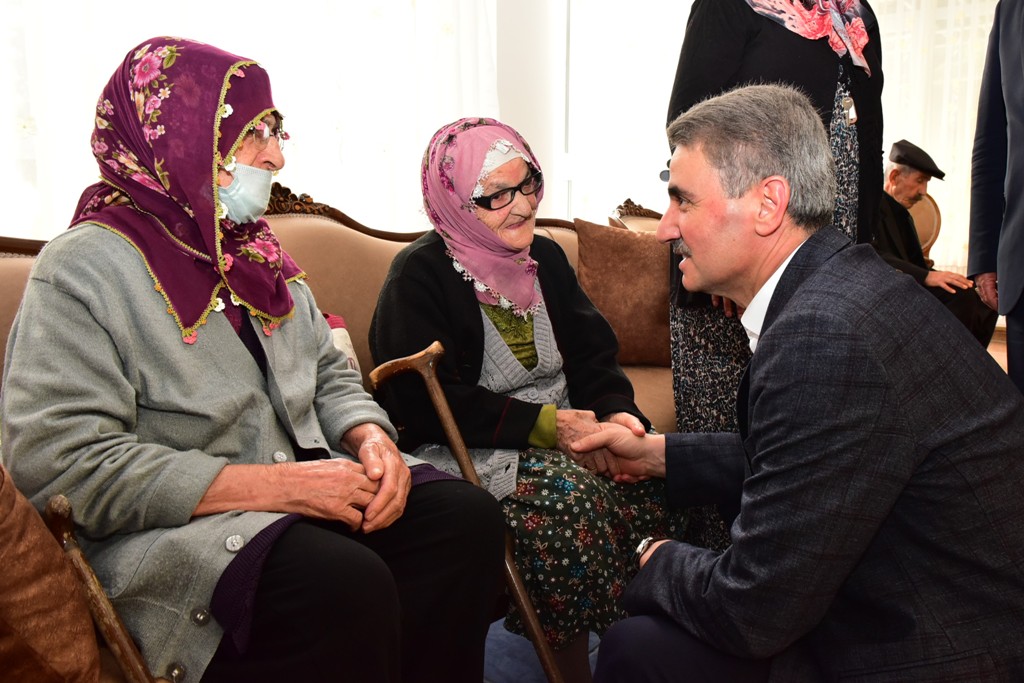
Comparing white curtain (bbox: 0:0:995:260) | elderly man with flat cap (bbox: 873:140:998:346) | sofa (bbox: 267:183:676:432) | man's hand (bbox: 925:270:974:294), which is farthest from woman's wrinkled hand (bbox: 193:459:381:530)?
man's hand (bbox: 925:270:974:294)

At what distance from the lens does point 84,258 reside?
1326 mm

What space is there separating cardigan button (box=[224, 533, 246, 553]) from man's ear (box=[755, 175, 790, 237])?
929 millimetres

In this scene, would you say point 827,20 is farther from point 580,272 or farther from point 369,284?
point 369,284

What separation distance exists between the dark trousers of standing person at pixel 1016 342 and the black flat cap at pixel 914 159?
261cm

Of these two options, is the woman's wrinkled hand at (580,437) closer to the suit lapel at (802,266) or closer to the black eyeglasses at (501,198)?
the black eyeglasses at (501,198)

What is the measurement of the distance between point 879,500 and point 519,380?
1.10 m

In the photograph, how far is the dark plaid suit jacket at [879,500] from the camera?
997mm

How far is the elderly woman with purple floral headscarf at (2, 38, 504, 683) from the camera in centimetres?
122

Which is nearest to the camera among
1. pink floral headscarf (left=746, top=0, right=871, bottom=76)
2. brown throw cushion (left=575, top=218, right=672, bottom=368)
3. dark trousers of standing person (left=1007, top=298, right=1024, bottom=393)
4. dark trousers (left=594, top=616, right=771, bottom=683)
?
dark trousers (left=594, top=616, right=771, bottom=683)

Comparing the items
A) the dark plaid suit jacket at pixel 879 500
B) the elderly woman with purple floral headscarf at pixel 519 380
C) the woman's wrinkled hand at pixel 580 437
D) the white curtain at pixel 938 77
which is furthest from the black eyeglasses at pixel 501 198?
the white curtain at pixel 938 77

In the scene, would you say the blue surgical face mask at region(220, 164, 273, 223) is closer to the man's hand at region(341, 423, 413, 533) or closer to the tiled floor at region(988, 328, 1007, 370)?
the man's hand at region(341, 423, 413, 533)

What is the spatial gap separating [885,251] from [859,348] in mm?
3271

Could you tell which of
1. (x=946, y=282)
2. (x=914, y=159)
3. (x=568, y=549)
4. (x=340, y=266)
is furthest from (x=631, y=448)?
(x=914, y=159)

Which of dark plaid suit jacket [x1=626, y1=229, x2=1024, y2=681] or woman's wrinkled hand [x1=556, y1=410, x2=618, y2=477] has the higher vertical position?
dark plaid suit jacket [x1=626, y1=229, x2=1024, y2=681]
